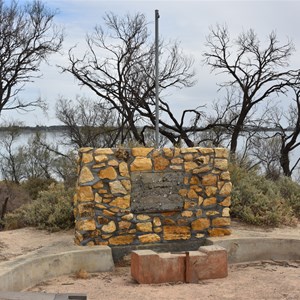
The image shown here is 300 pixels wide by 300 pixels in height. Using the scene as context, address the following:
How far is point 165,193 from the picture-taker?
7727 millimetres

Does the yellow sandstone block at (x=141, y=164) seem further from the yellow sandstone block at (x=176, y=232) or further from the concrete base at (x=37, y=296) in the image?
the concrete base at (x=37, y=296)

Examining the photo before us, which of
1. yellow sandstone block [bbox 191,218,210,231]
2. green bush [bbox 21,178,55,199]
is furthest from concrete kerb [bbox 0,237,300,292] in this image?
green bush [bbox 21,178,55,199]

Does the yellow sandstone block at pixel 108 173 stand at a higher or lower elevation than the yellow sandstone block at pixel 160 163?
lower

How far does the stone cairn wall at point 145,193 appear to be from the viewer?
736 cm

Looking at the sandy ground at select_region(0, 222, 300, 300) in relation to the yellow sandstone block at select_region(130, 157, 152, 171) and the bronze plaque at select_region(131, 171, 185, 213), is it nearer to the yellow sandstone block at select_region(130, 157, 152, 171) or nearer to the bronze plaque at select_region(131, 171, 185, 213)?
the bronze plaque at select_region(131, 171, 185, 213)

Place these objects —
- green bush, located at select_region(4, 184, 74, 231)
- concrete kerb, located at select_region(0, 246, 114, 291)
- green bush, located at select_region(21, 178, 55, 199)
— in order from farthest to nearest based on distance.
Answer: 1. green bush, located at select_region(21, 178, 55, 199)
2. green bush, located at select_region(4, 184, 74, 231)
3. concrete kerb, located at select_region(0, 246, 114, 291)

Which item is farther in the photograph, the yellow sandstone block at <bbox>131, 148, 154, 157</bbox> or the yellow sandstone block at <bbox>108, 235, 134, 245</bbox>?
the yellow sandstone block at <bbox>131, 148, 154, 157</bbox>

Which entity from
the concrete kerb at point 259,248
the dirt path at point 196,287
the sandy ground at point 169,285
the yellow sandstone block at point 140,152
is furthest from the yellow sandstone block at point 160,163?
the dirt path at point 196,287

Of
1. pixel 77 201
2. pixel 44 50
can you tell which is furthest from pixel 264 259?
pixel 44 50

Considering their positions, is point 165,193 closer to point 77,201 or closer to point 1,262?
point 77,201

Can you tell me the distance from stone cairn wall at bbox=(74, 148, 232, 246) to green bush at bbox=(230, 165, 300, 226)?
4.98 feet

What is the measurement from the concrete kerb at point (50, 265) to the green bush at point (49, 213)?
1.85m

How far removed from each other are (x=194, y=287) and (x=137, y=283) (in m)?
0.78

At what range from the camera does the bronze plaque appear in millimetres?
7574
